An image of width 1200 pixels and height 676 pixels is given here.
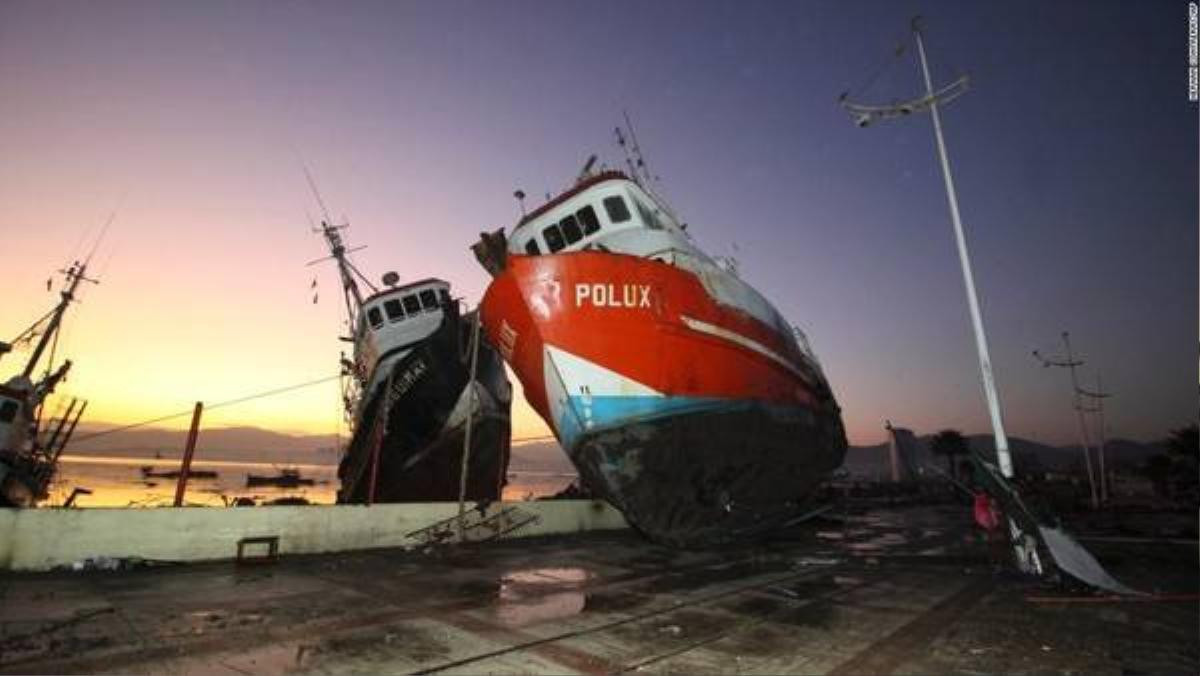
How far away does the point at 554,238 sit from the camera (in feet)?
55.3

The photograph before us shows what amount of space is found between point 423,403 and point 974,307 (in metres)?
17.1

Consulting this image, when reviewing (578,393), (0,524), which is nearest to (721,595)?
(578,393)

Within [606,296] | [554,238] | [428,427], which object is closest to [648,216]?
[554,238]

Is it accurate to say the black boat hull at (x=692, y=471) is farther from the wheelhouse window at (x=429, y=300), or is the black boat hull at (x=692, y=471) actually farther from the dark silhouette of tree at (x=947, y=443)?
the dark silhouette of tree at (x=947, y=443)

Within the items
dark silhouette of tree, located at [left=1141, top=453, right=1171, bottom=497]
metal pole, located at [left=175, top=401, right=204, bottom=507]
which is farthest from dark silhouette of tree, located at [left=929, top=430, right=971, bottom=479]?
metal pole, located at [left=175, top=401, right=204, bottom=507]

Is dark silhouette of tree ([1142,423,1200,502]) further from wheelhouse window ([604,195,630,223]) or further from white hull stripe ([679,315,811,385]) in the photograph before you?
wheelhouse window ([604,195,630,223])

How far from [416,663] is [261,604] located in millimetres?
3646

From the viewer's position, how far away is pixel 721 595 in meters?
9.57

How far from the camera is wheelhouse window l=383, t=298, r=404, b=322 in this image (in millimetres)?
23297

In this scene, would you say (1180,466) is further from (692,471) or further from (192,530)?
(192,530)

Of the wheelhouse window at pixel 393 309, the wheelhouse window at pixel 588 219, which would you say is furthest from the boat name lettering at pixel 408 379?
the wheelhouse window at pixel 588 219

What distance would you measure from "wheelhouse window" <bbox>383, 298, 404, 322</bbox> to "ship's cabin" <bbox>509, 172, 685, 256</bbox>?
26.5 ft

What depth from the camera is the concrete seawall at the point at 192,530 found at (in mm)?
9891

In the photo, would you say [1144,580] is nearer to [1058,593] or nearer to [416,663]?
[1058,593]
